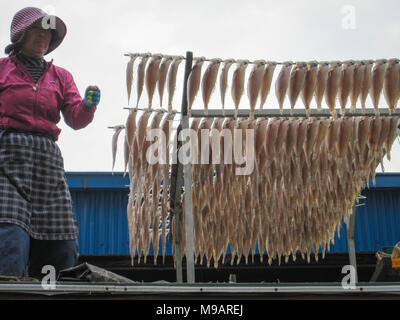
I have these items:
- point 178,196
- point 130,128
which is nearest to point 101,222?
point 178,196

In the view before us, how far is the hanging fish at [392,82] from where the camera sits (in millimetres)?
3613

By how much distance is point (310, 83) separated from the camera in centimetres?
369

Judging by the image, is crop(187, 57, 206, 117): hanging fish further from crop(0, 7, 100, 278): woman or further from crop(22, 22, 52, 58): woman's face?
crop(22, 22, 52, 58): woman's face

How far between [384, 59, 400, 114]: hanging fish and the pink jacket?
7.26ft

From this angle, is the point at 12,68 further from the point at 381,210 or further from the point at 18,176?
the point at 381,210

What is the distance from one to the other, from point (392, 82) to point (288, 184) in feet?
5.36

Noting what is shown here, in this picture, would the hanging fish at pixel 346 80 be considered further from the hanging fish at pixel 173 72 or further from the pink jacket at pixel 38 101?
the pink jacket at pixel 38 101

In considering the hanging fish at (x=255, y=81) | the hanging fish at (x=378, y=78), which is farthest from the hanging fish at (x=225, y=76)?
the hanging fish at (x=378, y=78)

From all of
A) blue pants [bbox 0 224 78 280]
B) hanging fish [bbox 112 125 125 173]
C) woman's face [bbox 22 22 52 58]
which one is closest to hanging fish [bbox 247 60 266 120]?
hanging fish [bbox 112 125 125 173]

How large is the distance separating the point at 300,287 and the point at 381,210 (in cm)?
962

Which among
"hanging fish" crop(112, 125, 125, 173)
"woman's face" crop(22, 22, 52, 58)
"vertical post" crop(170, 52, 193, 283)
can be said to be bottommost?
"vertical post" crop(170, 52, 193, 283)

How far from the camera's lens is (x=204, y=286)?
2230 millimetres

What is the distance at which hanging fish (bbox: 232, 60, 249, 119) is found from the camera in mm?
3718
